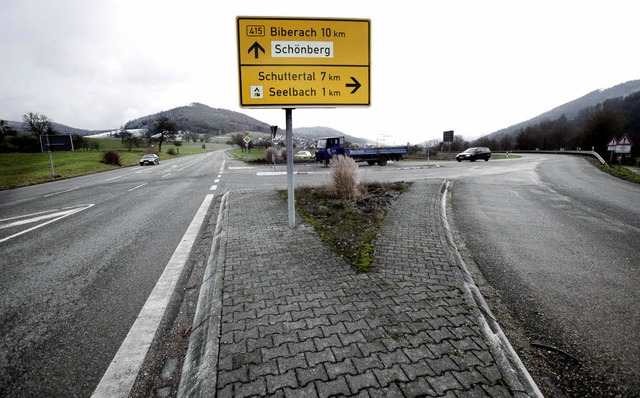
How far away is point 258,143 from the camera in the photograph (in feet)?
250

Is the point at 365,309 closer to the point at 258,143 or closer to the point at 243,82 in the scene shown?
the point at 243,82

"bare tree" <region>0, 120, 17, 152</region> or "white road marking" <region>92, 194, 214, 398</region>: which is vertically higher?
"bare tree" <region>0, 120, 17, 152</region>

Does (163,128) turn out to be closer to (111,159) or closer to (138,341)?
(111,159)

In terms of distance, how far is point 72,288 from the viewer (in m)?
3.61

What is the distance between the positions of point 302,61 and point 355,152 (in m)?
20.1

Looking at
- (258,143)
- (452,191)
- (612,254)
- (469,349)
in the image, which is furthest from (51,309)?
(258,143)

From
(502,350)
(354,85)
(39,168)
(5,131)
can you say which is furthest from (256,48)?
(5,131)

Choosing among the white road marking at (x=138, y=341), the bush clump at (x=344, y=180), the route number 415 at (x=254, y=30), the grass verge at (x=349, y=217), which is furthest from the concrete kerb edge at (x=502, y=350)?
the bush clump at (x=344, y=180)

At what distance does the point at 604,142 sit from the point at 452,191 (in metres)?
54.4

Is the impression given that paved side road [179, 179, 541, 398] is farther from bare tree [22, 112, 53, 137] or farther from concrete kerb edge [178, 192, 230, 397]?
bare tree [22, 112, 53, 137]

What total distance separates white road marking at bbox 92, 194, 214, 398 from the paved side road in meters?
0.40

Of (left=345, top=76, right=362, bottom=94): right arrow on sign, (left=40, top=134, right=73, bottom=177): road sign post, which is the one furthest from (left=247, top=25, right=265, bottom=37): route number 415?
(left=40, top=134, right=73, bottom=177): road sign post

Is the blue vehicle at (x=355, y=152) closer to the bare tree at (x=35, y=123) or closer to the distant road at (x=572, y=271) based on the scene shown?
the distant road at (x=572, y=271)

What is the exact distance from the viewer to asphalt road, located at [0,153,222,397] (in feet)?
7.61
